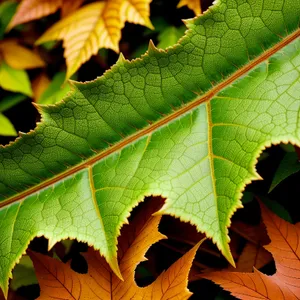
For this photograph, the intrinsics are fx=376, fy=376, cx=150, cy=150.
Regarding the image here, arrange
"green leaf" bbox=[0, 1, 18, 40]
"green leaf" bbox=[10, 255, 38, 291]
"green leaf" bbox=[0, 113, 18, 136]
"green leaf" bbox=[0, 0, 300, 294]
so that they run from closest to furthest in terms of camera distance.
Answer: "green leaf" bbox=[0, 0, 300, 294], "green leaf" bbox=[10, 255, 38, 291], "green leaf" bbox=[0, 113, 18, 136], "green leaf" bbox=[0, 1, 18, 40]

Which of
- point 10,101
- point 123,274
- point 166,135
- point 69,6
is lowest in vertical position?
point 123,274

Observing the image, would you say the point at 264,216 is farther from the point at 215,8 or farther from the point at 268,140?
the point at 215,8

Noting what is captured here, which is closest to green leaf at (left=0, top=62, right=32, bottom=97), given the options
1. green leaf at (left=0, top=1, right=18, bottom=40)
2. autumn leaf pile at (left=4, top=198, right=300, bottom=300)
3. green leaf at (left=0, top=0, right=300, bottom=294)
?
green leaf at (left=0, top=1, right=18, bottom=40)

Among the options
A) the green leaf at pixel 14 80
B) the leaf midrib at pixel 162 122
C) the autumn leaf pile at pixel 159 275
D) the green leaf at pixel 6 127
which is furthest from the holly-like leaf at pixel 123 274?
the green leaf at pixel 14 80

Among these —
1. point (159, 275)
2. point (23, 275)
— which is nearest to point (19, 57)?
point (23, 275)

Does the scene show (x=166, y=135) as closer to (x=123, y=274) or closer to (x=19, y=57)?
(x=123, y=274)

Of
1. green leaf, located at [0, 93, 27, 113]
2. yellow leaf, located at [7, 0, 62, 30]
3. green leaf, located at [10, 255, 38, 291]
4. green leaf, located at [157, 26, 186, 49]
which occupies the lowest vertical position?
green leaf, located at [10, 255, 38, 291]

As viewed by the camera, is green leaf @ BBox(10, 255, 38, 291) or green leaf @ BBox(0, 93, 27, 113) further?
green leaf @ BBox(0, 93, 27, 113)

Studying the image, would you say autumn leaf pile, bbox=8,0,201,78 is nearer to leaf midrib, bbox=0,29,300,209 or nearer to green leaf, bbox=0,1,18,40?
green leaf, bbox=0,1,18,40
